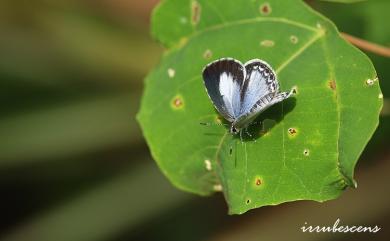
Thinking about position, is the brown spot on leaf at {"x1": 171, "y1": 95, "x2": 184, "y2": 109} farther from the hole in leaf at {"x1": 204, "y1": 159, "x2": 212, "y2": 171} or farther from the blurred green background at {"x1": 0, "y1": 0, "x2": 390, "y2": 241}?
the blurred green background at {"x1": 0, "y1": 0, "x2": 390, "y2": 241}

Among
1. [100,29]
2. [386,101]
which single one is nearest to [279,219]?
[386,101]

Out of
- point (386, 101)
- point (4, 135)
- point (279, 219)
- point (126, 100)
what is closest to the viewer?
point (386, 101)

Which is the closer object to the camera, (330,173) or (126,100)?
(330,173)

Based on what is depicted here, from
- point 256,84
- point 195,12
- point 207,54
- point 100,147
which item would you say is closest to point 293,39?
point 256,84

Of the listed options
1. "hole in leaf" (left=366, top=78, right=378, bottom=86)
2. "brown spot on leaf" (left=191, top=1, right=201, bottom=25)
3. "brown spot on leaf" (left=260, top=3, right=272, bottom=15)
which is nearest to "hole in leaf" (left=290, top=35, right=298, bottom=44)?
"brown spot on leaf" (left=260, top=3, right=272, bottom=15)

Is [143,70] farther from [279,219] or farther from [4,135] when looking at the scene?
[279,219]

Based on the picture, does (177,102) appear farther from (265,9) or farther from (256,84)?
(265,9)

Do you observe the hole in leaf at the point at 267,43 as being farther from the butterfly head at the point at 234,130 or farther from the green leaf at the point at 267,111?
the butterfly head at the point at 234,130
